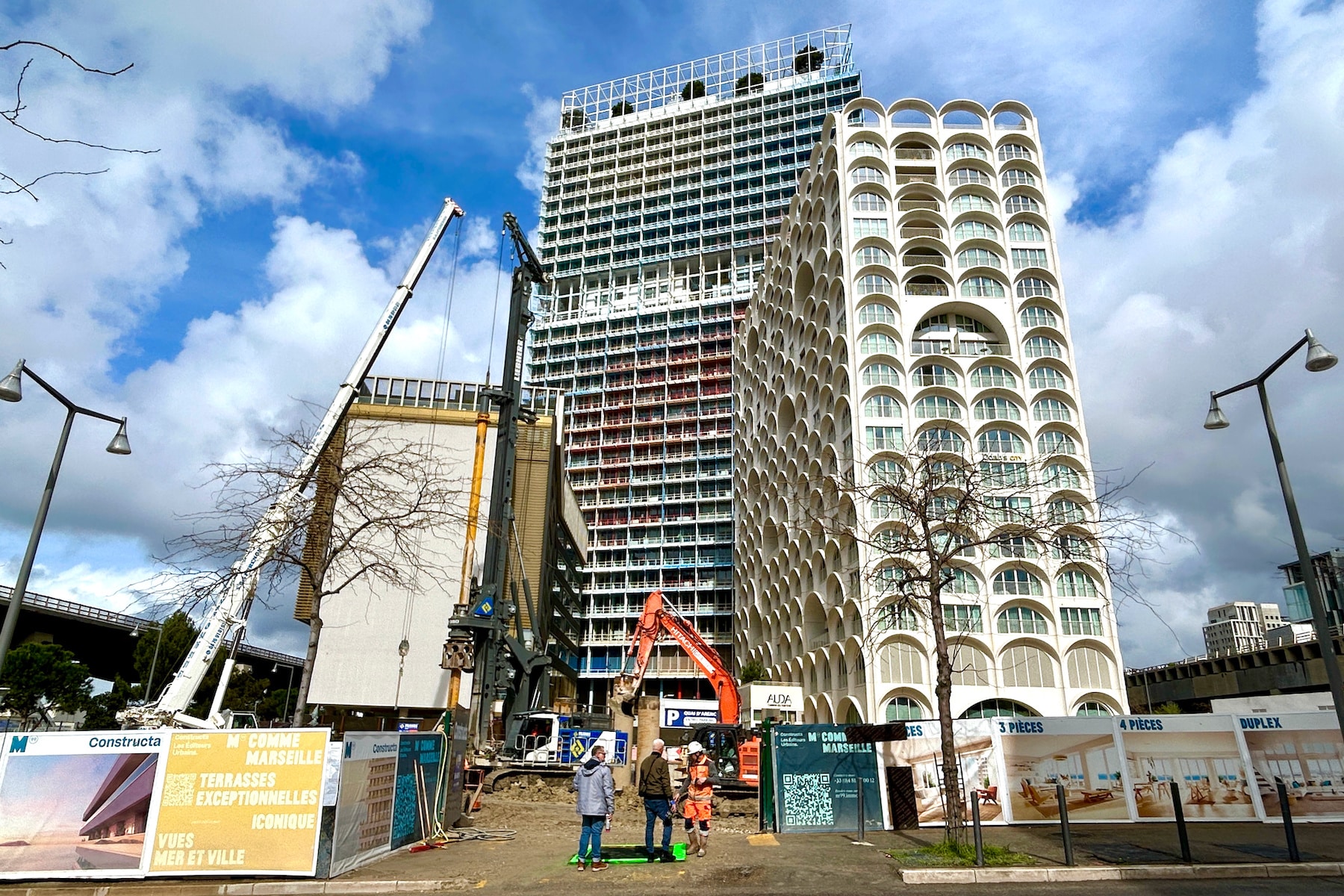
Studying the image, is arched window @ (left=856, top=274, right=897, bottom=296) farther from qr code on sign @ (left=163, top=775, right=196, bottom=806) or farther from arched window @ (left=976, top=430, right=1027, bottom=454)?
qr code on sign @ (left=163, top=775, right=196, bottom=806)

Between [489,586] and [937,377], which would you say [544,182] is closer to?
[937,377]

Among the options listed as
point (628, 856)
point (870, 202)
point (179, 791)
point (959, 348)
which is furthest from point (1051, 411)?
point (179, 791)

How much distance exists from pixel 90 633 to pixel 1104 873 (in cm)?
8049

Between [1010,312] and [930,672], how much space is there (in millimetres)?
24133

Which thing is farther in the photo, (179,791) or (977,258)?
(977,258)

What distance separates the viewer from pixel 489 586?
1448 inches

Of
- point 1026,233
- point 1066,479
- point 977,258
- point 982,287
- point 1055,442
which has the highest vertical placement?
point 1026,233

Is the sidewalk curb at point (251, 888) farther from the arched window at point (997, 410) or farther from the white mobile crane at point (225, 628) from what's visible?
the arched window at point (997, 410)

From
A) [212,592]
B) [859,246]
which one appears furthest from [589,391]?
[212,592]

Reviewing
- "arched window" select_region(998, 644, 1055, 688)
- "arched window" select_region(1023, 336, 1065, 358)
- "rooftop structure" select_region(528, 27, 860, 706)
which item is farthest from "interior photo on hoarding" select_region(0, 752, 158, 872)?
"rooftop structure" select_region(528, 27, 860, 706)

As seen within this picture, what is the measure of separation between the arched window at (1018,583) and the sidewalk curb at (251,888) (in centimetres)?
4268

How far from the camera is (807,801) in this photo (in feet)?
56.1

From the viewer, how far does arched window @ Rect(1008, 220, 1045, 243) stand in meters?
55.4

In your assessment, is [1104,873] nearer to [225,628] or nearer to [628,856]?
[628,856]
